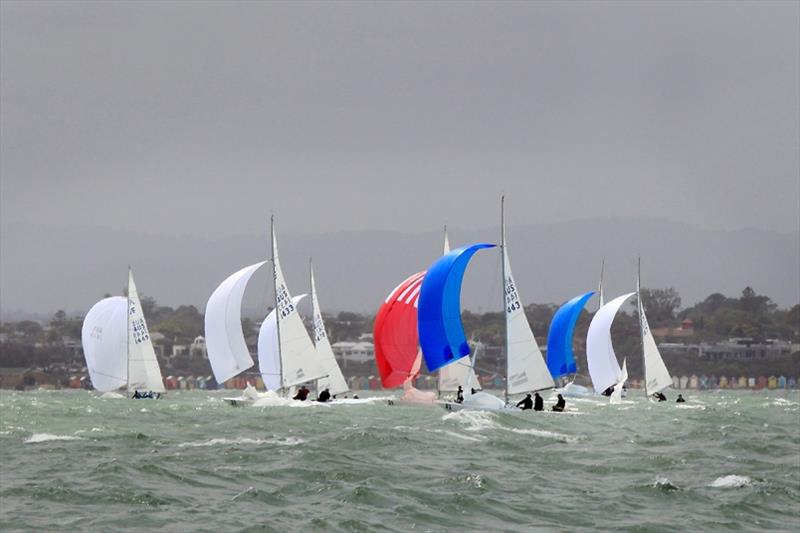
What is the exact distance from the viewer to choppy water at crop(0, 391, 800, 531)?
72.4 feet

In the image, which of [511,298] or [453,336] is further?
[511,298]

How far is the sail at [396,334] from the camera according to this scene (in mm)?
55250

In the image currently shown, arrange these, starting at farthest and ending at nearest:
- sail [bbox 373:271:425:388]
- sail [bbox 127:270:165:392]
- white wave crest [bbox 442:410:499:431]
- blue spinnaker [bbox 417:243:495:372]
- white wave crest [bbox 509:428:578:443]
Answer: sail [bbox 127:270:165:392] → sail [bbox 373:271:425:388] → blue spinnaker [bbox 417:243:495:372] → white wave crest [bbox 442:410:499:431] → white wave crest [bbox 509:428:578:443]

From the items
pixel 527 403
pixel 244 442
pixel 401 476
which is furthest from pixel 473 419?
pixel 401 476

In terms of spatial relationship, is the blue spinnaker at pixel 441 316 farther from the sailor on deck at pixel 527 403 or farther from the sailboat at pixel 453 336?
the sailor on deck at pixel 527 403

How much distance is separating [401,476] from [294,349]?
3004cm

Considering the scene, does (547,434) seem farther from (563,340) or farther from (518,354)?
(563,340)

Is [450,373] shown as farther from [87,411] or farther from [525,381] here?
[87,411]

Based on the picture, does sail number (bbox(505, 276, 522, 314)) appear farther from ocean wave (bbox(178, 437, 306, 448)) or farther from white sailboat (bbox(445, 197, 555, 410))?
ocean wave (bbox(178, 437, 306, 448))

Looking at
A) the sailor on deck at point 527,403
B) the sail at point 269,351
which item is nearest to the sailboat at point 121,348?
the sail at point 269,351

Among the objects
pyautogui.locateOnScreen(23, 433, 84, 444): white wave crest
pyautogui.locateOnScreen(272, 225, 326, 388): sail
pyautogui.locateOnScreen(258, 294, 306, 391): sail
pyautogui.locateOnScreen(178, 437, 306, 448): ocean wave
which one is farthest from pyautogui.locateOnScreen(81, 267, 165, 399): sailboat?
pyautogui.locateOnScreen(178, 437, 306, 448): ocean wave

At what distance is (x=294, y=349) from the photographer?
56188 mm

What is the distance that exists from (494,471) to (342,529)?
7145 mm

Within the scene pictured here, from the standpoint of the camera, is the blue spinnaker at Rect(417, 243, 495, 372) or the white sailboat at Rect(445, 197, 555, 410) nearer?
the blue spinnaker at Rect(417, 243, 495, 372)
